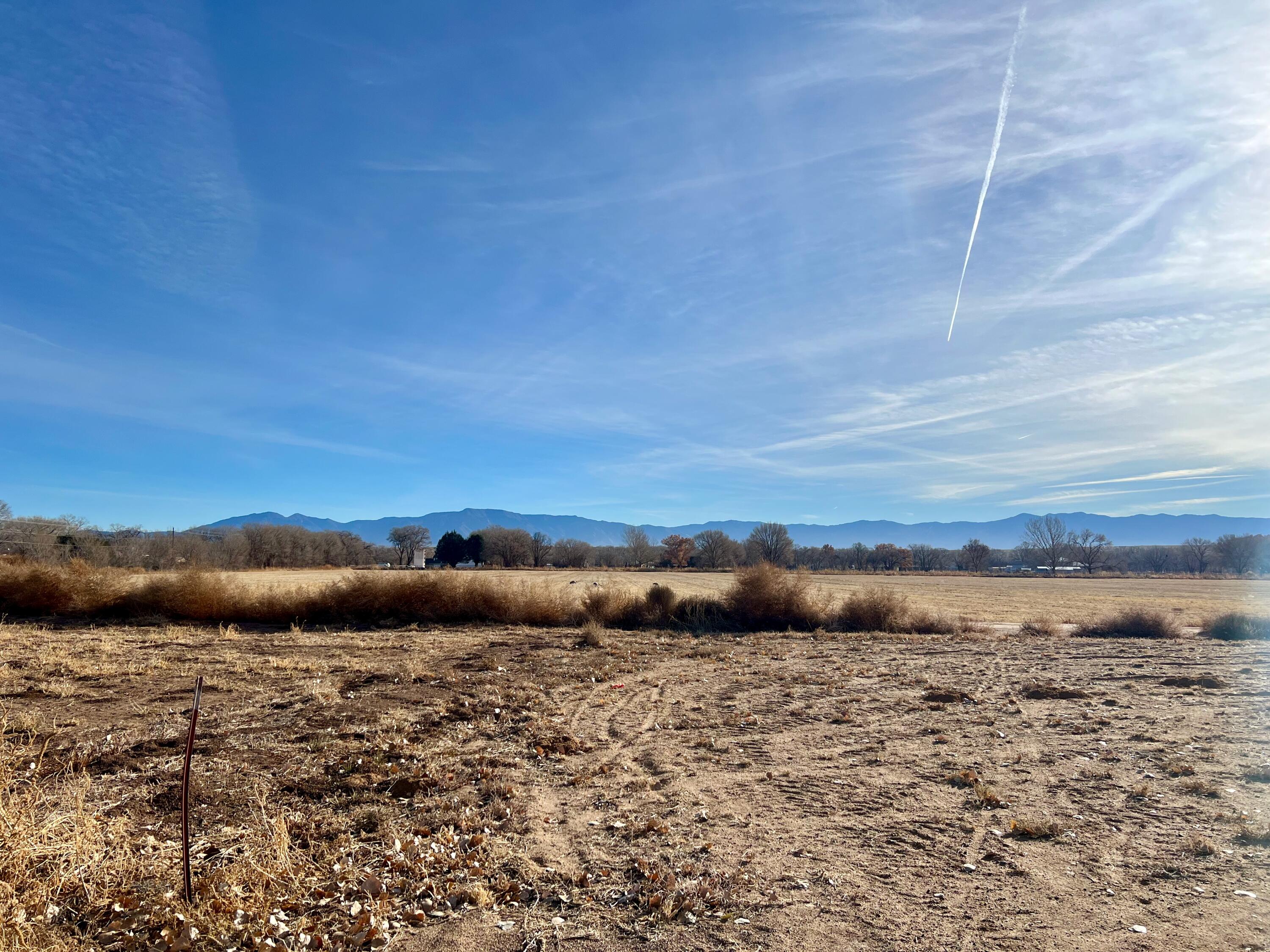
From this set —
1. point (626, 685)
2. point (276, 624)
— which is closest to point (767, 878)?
point (626, 685)

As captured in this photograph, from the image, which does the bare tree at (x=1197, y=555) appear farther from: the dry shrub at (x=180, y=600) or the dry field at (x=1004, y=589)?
the dry shrub at (x=180, y=600)

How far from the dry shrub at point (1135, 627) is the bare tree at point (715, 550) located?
72.9 metres

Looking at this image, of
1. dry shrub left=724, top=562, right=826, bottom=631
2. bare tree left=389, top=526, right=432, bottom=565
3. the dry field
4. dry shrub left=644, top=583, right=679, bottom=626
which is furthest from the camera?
bare tree left=389, top=526, right=432, bottom=565

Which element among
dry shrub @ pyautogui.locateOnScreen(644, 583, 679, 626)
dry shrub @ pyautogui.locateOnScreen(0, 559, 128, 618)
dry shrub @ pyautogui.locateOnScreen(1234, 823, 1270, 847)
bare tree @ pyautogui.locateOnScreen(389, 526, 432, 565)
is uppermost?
bare tree @ pyautogui.locateOnScreen(389, 526, 432, 565)

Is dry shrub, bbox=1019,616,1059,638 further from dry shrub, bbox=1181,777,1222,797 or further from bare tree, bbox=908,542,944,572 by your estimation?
bare tree, bbox=908,542,944,572

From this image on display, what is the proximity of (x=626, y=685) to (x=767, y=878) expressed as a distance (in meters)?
8.31

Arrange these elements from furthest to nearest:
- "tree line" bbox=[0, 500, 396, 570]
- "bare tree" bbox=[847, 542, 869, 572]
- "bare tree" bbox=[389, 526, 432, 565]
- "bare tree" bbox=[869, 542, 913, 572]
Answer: "bare tree" bbox=[869, 542, 913, 572] < "bare tree" bbox=[847, 542, 869, 572] < "bare tree" bbox=[389, 526, 432, 565] < "tree line" bbox=[0, 500, 396, 570]

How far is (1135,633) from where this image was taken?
22.8 m

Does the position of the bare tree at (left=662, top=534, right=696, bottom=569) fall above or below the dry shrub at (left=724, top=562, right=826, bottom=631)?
above

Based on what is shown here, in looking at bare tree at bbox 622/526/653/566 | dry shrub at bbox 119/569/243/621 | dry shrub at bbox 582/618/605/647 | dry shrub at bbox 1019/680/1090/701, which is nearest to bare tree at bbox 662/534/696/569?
bare tree at bbox 622/526/653/566

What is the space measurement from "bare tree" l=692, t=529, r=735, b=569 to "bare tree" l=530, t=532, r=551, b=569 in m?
22.8

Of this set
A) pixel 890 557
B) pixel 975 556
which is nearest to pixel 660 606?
pixel 890 557

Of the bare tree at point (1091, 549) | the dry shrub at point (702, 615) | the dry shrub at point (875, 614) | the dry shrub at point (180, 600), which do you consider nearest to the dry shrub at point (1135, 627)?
the dry shrub at point (875, 614)

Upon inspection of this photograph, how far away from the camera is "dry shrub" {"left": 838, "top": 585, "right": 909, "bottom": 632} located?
78.5 ft
